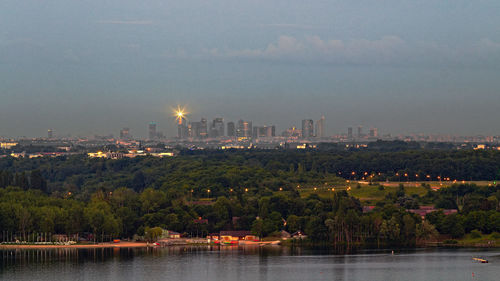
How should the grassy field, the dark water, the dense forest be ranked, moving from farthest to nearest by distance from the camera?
the grassy field < the dense forest < the dark water

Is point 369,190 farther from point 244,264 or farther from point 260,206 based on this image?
point 244,264

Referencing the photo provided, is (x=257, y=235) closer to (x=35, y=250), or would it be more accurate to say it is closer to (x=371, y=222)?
(x=371, y=222)

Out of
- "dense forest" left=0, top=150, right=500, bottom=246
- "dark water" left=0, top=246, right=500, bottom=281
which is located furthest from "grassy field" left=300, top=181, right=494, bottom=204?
"dark water" left=0, top=246, right=500, bottom=281

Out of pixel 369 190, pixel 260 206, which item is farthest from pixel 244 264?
pixel 369 190

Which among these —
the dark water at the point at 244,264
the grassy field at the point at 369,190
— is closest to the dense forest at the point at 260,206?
the grassy field at the point at 369,190

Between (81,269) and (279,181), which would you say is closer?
(81,269)

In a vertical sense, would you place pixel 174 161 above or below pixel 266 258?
above

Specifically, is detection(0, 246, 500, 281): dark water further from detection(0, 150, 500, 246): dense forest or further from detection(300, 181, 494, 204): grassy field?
detection(300, 181, 494, 204): grassy field

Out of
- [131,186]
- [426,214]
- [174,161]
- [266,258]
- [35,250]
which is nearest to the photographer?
[266,258]

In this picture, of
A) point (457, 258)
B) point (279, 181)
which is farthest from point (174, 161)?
point (457, 258)
